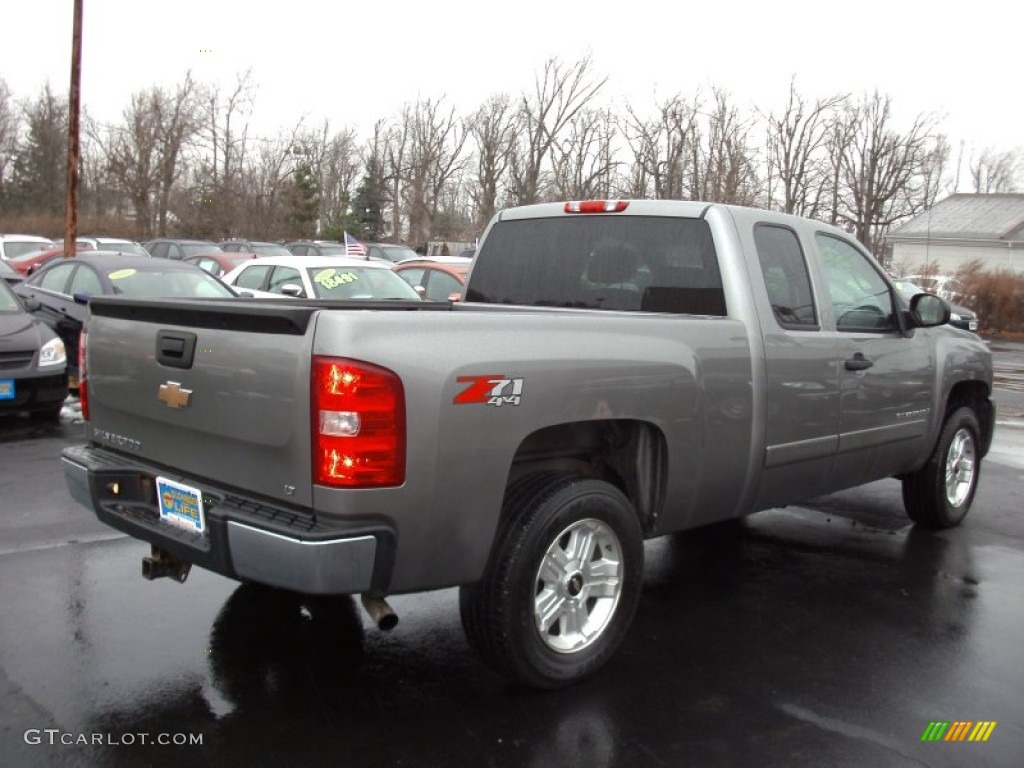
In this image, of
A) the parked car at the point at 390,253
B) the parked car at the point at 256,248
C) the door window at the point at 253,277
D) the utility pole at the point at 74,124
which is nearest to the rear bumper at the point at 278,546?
the door window at the point at 253,277

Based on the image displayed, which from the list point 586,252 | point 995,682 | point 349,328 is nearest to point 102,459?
point 349,328

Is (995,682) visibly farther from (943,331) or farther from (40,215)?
(40,215)

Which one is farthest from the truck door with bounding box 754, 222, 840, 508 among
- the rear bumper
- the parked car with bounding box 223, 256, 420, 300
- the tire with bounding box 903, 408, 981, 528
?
the parked car with bounding box 223, 256, 420, 300

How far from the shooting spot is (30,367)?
A: 8445 millimetres

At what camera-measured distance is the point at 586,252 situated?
485 centimetres

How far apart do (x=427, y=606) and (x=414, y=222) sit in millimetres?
54423

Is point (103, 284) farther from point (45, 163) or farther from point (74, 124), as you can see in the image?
point (45, 163)

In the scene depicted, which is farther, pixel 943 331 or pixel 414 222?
pixel 414 222

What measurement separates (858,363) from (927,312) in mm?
879

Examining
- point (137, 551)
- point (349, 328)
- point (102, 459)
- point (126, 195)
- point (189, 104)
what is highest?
point (189, 104)

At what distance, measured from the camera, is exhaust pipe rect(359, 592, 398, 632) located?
3.11 meters

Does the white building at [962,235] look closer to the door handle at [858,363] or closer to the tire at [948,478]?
the tire at [948,478]

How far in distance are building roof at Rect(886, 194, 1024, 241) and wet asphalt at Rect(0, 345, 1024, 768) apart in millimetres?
47397

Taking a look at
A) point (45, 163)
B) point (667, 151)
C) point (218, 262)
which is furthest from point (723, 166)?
point (45, 163)
